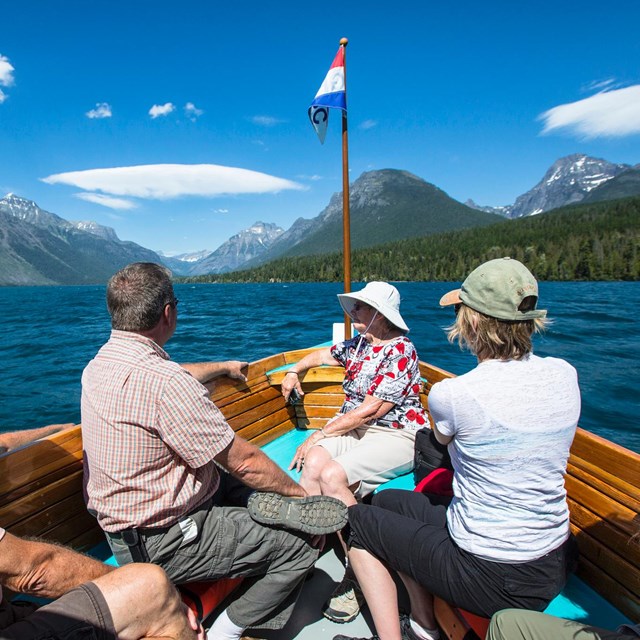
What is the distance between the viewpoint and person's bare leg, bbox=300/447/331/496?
2500 millimetres

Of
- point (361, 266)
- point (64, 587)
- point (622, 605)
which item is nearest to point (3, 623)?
point (64, 587)

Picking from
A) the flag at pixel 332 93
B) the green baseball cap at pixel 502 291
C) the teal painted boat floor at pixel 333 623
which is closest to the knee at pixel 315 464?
the teal painted boat floor at pixel 333 623

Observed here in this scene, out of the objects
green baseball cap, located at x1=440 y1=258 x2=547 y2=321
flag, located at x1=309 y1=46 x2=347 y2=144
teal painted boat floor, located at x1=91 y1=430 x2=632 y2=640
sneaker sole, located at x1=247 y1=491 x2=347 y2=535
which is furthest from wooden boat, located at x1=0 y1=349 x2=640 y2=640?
flag, located at x1=309 y1=46 x2=347 y2=144

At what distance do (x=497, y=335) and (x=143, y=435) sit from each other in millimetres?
1385

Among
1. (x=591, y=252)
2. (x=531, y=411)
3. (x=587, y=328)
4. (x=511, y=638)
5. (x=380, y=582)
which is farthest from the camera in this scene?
(x=591, y=252)

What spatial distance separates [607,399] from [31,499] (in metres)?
11.0

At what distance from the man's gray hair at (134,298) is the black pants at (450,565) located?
48.8 inches

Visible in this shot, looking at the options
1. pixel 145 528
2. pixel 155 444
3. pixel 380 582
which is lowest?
pixel 380 582

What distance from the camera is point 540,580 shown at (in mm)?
1452

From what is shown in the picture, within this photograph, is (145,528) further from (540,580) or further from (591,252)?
(591,252)

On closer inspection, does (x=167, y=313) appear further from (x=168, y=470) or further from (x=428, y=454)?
(x=428, y=454)

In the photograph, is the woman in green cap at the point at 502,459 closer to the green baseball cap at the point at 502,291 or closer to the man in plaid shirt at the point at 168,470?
the green baseball cap at the point at 502,291

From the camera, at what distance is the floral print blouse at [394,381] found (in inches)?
106

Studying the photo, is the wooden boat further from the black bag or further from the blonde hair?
the blonde hair
